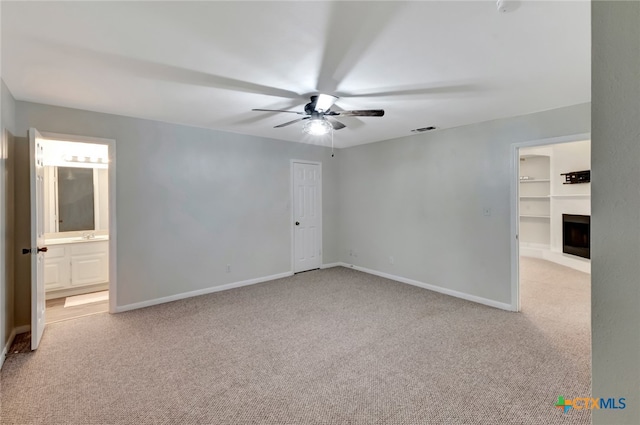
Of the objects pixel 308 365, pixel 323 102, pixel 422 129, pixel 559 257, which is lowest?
pixel 308 365

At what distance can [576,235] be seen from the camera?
5922 millimetres

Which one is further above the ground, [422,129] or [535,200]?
[422,129]

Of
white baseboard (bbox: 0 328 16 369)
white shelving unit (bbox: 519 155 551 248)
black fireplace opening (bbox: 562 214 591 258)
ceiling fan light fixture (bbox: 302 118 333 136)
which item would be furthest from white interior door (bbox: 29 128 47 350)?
white shelving unit (bbox: 519 155 551 248)

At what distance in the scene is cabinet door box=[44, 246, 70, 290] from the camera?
4.15m

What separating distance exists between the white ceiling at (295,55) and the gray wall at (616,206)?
1168 millimetres

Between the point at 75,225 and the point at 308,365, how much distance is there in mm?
4453

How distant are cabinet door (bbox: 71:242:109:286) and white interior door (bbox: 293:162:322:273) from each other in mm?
3048

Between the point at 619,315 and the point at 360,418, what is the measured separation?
A: 5.54 feet

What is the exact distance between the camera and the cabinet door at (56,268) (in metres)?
4.15

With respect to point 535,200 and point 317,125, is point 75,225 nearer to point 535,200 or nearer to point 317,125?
point 317,125

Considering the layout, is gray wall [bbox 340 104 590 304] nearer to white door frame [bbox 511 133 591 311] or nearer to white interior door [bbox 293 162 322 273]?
white door frame [bbox 511 133 591 311]

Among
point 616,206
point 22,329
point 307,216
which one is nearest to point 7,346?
point 22,329

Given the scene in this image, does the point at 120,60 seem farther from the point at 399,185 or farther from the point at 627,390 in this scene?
the point at 399,185

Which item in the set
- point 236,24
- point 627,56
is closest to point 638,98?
point 627,56
